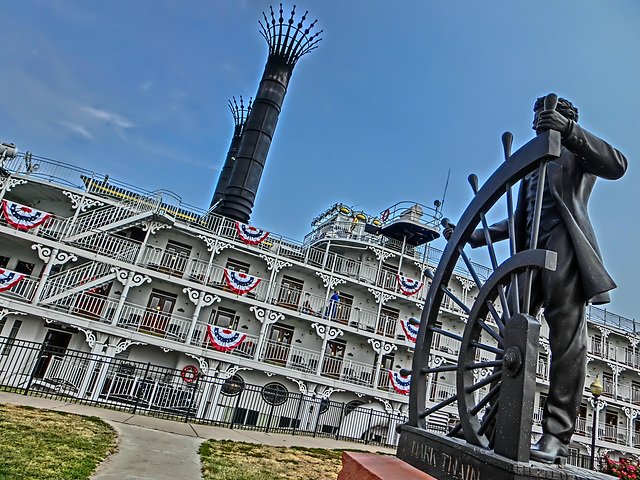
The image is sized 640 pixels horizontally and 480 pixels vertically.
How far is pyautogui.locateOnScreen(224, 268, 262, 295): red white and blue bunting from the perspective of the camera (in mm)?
21031

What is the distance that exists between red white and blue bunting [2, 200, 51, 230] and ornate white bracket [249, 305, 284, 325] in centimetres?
1071

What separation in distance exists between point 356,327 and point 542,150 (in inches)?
877

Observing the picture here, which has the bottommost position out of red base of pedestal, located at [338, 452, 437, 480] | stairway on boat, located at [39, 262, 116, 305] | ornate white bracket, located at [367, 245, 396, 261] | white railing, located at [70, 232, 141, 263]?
red base of pedestal, located at [338, 452, 437, 480]

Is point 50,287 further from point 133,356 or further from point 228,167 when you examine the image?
point 228,167

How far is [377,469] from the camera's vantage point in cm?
321

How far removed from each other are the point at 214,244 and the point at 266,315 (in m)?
4.78

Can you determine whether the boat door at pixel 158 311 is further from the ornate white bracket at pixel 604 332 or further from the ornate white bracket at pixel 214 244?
the ornate white bracket at pixel 604 332

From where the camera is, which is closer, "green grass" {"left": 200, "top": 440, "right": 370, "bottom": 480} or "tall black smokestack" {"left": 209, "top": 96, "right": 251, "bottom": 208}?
"green grass" {"left": 200, "top": 440, "right": 370, "bottom": 480}

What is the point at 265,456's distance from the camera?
716 cm

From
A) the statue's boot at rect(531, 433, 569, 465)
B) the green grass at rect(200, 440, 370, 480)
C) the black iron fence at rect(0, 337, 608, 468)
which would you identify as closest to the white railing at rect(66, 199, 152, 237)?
the black iron fence at rect(0, 337, 608, 468)

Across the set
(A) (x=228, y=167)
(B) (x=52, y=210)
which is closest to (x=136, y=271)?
(B) (x=52, y=210)

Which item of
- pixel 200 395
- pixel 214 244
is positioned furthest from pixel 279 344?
pixel 214 244

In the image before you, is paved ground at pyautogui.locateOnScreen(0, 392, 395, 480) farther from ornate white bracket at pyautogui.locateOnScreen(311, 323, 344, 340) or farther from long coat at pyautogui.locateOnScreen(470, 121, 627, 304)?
ornate white bracket at pyautogui.locateOnScreen(311, 323, 344, 340)

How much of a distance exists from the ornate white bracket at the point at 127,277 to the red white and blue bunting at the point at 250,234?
539 centimetres
